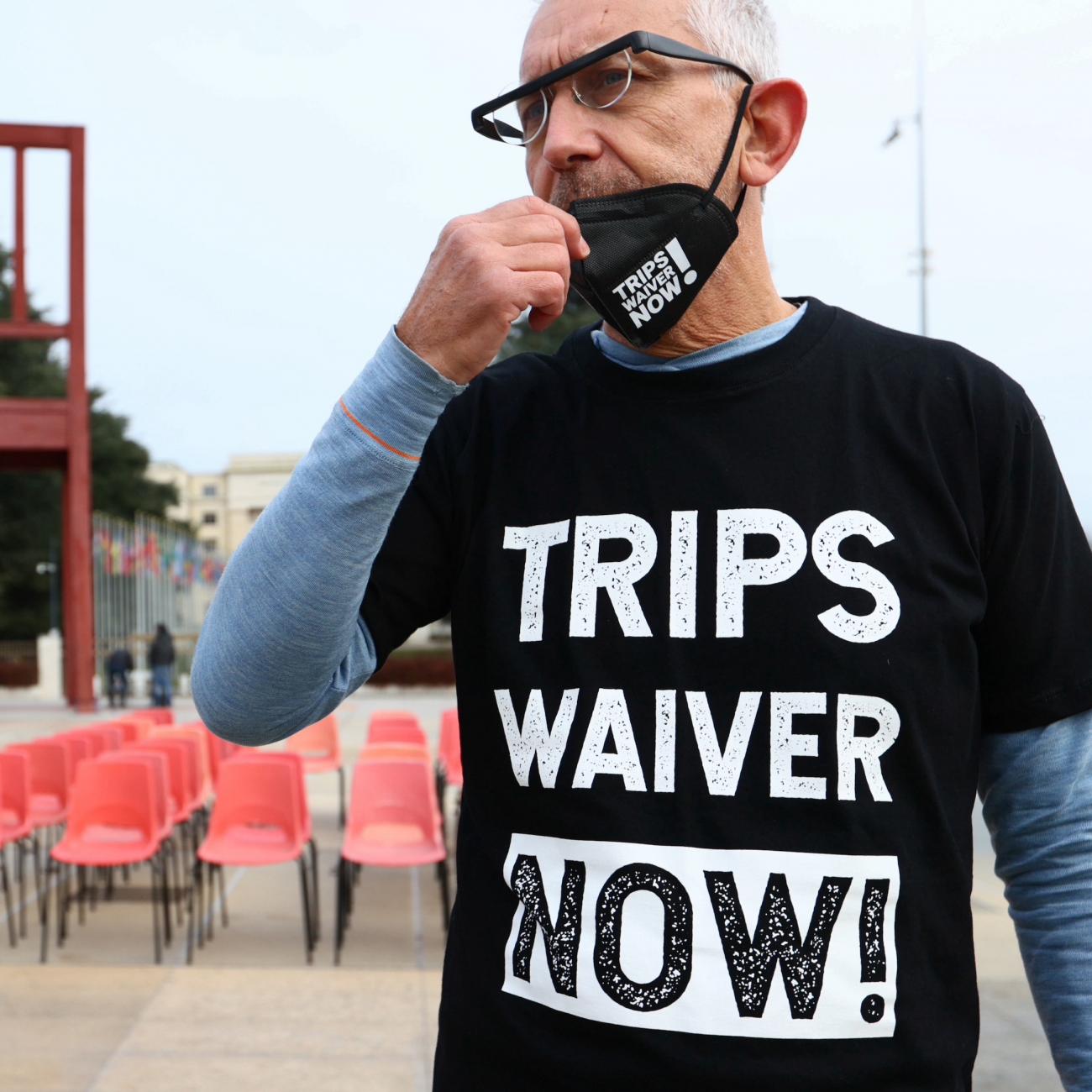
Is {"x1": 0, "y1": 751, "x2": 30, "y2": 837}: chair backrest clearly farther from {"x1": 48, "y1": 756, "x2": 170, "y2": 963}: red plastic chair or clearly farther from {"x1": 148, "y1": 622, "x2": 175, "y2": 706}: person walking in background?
{"x1": 148, "y1": 622, "x2": 175, "y2": 706}: person walking in background

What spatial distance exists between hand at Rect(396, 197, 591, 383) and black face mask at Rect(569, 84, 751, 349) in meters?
0.17

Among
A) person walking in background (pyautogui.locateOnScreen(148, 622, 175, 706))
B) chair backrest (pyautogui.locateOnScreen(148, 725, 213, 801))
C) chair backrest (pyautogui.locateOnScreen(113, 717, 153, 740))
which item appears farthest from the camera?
person walking in background (pyautogui.locateOnScreen(148, 622, 175, 706))

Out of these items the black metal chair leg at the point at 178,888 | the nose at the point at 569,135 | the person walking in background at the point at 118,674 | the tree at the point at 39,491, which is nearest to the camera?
the nose at the point at 569,135

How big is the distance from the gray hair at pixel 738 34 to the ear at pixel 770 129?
25 millimetres

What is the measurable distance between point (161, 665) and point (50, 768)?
16283 mm

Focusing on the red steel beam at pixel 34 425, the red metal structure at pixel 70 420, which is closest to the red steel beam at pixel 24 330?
the red metal structure at pixel 70 420

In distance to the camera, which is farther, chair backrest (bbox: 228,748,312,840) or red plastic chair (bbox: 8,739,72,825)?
red plastic chair (bbox: 8,739,72,825)

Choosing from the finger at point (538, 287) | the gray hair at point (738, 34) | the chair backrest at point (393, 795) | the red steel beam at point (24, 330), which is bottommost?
the chair backrest at point (393, 795)

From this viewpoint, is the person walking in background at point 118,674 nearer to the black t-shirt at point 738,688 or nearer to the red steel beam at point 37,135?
the red steel beam at point 37,135

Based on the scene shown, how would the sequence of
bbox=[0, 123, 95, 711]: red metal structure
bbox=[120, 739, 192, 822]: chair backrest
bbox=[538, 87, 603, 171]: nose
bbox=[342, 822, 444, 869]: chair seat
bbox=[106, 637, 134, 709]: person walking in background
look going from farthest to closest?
bbox=[106, 637, 134, 709]: person walking in background, bbox=[0, 123, 95, 711]: red metal structure, bbox=[120, 739, 192, 822]: chair backrest, bbox=[342, 822, 444, 869]: chair seat, bbox=[538, 87, 603, 171]: nose

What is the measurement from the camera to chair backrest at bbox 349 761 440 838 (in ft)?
22.5

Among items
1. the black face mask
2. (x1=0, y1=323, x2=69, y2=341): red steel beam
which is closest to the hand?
the black face mask

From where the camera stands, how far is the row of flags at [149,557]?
25.5 meters

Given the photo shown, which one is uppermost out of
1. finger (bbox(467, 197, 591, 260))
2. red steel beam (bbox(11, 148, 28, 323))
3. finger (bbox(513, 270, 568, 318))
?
red steel beam (bbox(11, 148, 28, 323))
